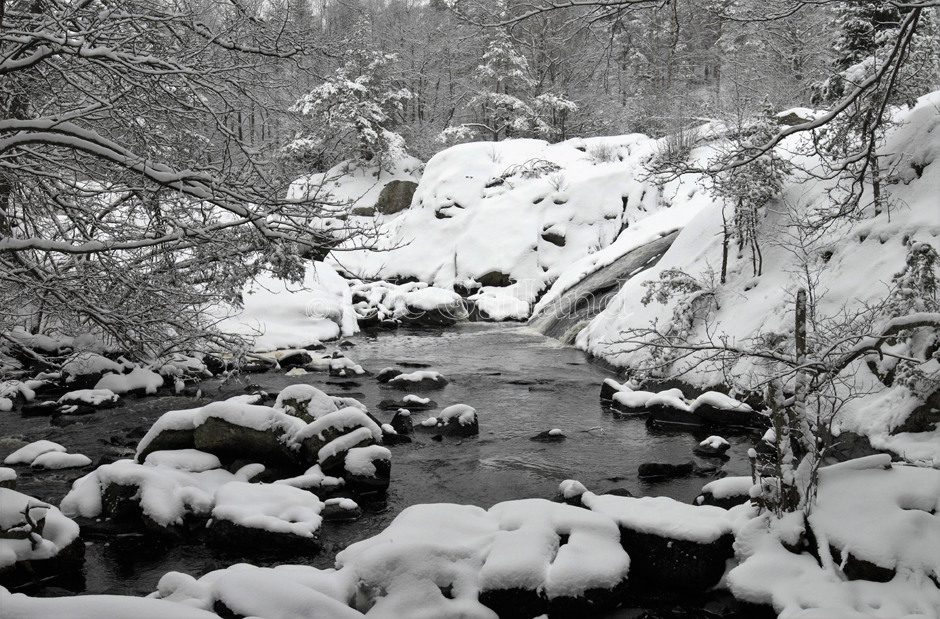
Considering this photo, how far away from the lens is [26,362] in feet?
41.2

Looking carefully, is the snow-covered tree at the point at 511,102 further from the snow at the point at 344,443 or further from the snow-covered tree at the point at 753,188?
the snow at the point at 344,443

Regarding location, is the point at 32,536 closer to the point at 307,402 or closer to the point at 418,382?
the point at 307,402

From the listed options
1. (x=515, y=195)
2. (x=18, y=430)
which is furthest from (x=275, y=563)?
(x=515, y=195)

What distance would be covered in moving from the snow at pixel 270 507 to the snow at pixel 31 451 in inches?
116

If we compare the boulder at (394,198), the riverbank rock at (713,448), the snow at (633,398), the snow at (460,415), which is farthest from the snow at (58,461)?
the boulder at (394,198)

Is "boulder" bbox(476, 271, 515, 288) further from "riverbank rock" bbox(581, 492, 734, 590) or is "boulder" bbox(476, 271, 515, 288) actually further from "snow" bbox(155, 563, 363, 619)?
"snow" bbox(155, 563, 363, 619)

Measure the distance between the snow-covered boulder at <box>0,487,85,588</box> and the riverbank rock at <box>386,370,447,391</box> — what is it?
6.67 metres

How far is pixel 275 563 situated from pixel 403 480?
7.08 feet

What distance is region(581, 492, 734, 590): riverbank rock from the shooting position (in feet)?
17.7

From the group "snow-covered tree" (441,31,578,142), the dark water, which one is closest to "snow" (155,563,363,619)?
the dark water

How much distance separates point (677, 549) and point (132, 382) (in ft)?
32.3

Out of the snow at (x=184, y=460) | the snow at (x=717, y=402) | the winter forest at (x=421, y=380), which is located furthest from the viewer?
the snow at (x=717, y=402)

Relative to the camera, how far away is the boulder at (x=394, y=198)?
3059 centimetres

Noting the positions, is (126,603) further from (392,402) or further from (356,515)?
(392,402)
